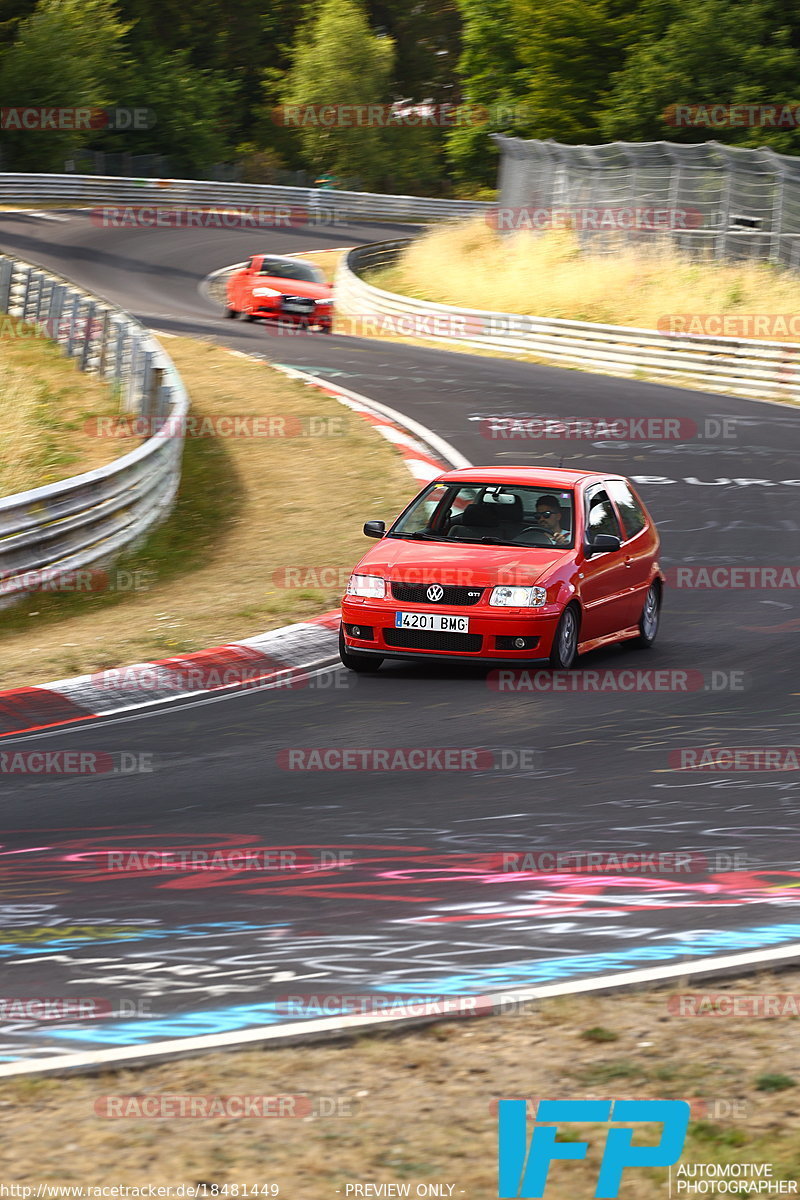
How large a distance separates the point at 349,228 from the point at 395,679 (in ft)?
164

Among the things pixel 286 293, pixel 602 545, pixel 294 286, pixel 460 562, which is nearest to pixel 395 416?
pixel 286 293

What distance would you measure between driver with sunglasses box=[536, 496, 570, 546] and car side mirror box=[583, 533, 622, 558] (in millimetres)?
162

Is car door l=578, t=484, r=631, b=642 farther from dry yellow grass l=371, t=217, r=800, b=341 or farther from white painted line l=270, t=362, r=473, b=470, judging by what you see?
dry yellow grass l=371, t=217, r=800, b=341

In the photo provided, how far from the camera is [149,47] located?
78688 millimetres

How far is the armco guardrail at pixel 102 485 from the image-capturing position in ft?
46.0

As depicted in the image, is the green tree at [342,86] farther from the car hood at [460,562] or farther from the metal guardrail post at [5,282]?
the car hood at [460,562]

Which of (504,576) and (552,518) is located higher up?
(552,518)

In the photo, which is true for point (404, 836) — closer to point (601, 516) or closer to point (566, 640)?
point (566, 640)

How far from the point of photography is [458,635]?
37.1ft

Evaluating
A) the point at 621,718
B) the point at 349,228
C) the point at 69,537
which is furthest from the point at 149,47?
the point at 621,718

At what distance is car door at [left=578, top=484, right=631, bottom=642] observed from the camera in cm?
1180

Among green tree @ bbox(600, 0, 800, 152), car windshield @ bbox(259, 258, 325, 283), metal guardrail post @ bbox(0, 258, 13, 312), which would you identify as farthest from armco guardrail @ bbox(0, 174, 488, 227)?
metal guardrail post @ bbox(0, 258, 13, 312)

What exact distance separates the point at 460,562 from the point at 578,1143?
25.0ft

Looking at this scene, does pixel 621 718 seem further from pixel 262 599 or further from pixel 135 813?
pixel 262 599
